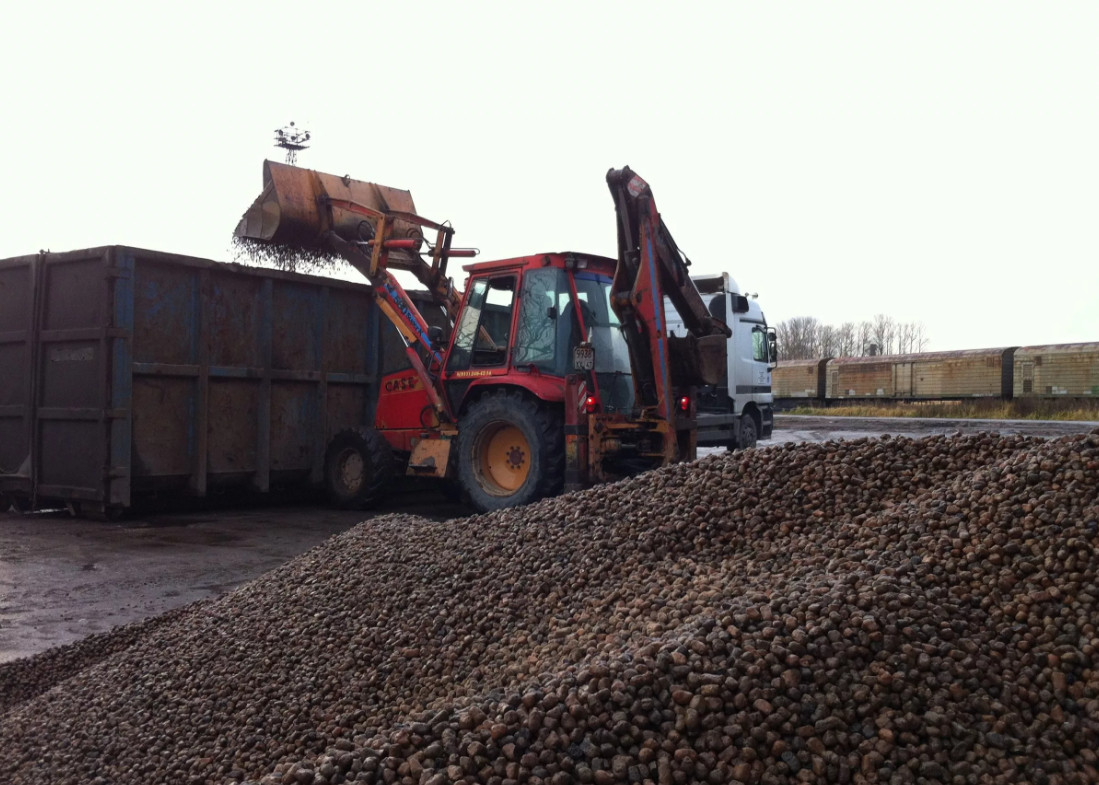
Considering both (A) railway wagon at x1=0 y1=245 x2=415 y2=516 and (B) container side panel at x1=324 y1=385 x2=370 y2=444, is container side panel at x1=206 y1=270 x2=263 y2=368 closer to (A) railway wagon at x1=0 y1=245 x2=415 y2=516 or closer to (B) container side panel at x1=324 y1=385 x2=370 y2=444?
(A) railway wagon at x1=0 y1=245 x2=415 y2=516

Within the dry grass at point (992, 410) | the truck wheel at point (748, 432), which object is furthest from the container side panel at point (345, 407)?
the dry grass at point (992, 410)

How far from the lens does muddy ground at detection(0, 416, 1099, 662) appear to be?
5.43 meters

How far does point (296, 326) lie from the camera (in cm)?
1030

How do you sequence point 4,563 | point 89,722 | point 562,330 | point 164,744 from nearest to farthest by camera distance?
1. point 164,744
2. point 89,722
3. point 4,563
4. point 562,330

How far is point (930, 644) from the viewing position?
9.24 ft

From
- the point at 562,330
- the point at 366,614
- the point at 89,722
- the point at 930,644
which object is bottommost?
the point at 89,722

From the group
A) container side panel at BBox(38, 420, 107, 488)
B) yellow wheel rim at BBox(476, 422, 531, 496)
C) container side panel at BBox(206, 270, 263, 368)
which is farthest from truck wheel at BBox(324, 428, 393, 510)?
container side panel at BBox(38, 420, 107, 488)

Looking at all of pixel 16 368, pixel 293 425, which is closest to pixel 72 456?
pixel 16 368

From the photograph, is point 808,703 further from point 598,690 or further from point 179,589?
point 179,589

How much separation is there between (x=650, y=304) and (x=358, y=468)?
12.5ft

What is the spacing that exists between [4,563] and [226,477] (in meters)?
2.83

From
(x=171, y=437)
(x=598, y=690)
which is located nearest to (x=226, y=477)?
(x=171, y=437)

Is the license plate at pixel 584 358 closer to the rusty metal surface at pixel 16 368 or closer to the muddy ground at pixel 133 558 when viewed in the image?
the muddy ground at pixel 133 558

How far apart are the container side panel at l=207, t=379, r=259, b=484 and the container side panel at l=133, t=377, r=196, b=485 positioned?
228 millimetres
